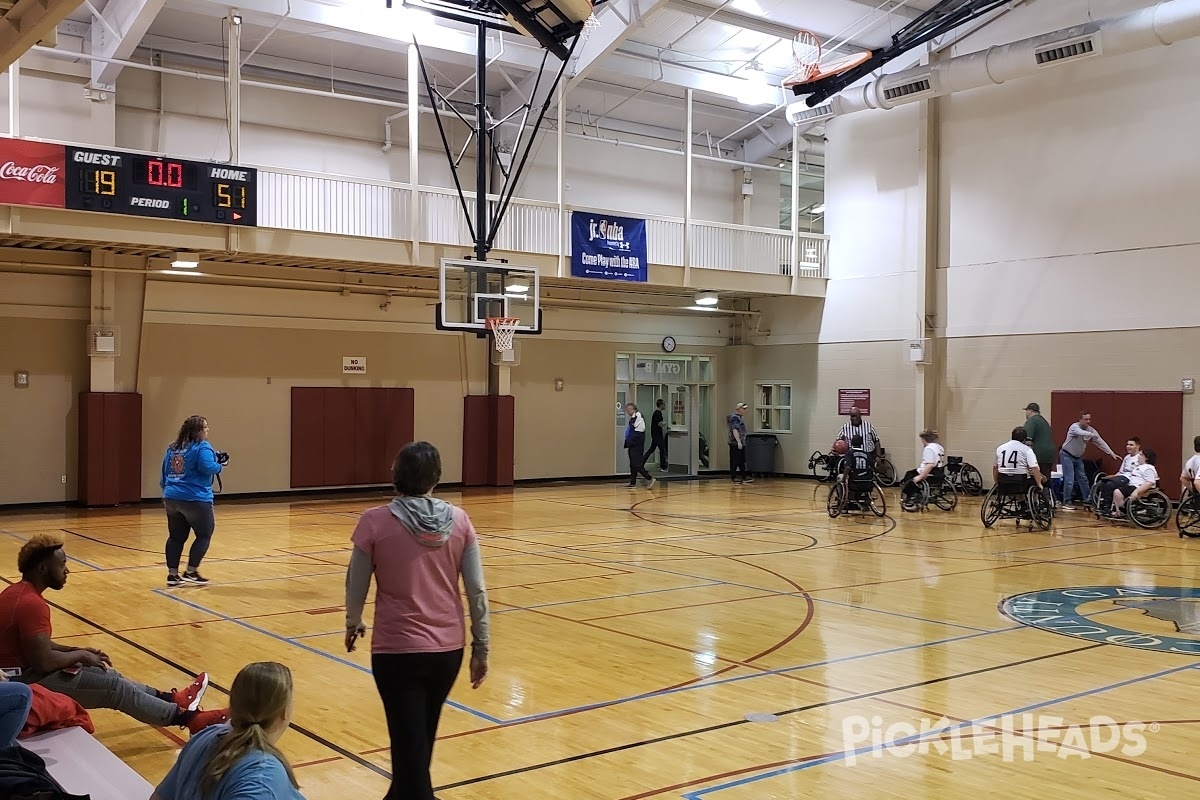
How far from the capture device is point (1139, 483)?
14094 millimetres

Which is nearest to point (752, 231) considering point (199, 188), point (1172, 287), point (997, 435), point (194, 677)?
point (997, 435)

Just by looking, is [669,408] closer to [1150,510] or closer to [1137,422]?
[1137,422]

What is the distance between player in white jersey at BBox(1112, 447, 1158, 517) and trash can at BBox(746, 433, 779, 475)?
28.7 feet

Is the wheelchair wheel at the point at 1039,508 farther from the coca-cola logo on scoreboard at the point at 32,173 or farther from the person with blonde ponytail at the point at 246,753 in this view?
the coca-cola logo on scoreboard at the point at 32,173

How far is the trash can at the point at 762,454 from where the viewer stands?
22.4 metres

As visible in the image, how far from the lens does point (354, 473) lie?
18875 millimetres

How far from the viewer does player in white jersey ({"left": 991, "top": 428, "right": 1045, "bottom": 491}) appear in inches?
520

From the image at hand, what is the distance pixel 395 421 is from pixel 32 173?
7.71 meters

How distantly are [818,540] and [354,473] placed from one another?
948cm

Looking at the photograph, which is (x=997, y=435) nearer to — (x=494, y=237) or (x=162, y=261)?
(x=494, y=237)

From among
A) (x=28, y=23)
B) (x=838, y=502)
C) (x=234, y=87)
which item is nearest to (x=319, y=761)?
(x=28, y=23)

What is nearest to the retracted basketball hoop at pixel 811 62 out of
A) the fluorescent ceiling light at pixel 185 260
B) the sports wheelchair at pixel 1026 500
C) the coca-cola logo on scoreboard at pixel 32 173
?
the sports wheelchair at pixel 1026 500

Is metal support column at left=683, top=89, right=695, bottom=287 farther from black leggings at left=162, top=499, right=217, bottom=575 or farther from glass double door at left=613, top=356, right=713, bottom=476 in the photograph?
black leggings at left=162, top=499, right=217, bottom=575

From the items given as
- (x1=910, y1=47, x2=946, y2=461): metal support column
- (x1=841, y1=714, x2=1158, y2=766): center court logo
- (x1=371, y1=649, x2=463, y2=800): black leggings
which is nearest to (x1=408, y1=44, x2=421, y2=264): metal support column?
(x1=910, y1=47, x2=946, y2=461): metal support column
